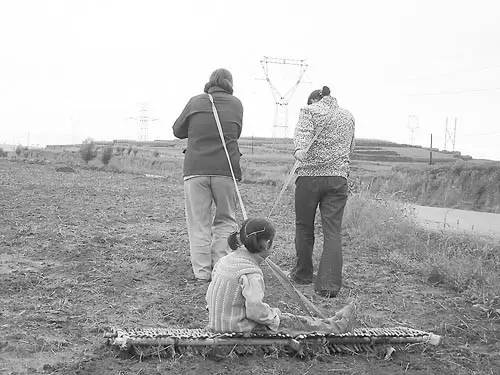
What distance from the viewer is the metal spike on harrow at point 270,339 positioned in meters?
4.19

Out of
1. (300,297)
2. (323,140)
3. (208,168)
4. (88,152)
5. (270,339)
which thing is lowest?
(88,152)

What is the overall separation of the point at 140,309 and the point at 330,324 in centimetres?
163

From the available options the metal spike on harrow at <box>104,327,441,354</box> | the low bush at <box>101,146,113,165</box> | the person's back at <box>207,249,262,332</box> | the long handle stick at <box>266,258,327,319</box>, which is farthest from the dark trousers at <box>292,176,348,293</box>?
the low bush at <box>101,146,113,165</box>

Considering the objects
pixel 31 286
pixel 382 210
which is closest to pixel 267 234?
pixel 31 286

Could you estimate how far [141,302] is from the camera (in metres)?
5.78

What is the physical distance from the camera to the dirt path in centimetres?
423

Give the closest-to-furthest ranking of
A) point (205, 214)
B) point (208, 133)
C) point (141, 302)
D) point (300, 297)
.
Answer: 1. point (300, 297)
2. point (141, 302)
3. point (208, 133)
4. point (205, 214)

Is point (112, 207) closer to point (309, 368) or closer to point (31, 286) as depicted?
point (31, 286)

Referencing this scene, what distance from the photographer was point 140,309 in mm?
5523

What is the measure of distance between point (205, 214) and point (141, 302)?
130 centimetres

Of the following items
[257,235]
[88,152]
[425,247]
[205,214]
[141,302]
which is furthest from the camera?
[88,152]

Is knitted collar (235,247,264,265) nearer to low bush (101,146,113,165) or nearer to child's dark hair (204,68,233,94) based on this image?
child's dark hair (204,68,233,94)

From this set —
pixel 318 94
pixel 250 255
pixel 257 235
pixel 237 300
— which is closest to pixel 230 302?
pixel 237 300

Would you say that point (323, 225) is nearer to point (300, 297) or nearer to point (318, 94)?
point (318, 94)
